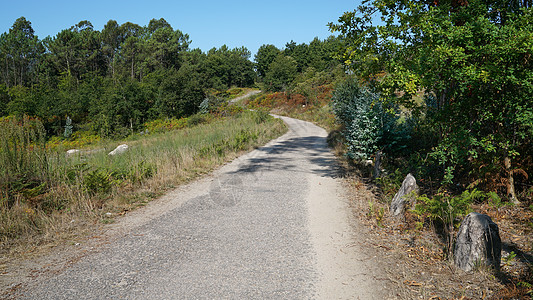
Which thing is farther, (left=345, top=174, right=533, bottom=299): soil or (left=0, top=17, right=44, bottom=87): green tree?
(left=0, top=17, right=44, bottom=87): green tree

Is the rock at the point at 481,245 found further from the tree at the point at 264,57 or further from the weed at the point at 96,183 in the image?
the tree at the point at 264,57

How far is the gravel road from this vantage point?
3612mm

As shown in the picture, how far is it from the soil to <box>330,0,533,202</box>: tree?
1.12m

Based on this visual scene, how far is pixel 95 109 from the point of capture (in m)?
37.3

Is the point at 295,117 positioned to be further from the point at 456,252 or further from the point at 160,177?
the point at 456,252

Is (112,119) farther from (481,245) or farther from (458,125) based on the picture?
(481,245)

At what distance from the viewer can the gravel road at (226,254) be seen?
3.61m

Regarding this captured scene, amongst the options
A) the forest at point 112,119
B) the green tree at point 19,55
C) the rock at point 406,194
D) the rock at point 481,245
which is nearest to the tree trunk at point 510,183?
the rock at point 406,194

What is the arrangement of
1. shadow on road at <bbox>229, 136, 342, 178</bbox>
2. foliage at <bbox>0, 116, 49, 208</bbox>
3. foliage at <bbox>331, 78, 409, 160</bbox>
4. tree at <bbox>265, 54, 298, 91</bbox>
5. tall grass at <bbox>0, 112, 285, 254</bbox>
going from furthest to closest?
tree at <bbox>265, 54, 298, 91</bbox> < shadow on road at <bbox>229, 136, 342, 178</bbox> < foliage at <bbox>331, 78, 409, 160</bbox> < foliage at <bbox>0, 116, 49, 208</bbox> < tall grass at <bbox>0, 112, 285, 254</bbox>

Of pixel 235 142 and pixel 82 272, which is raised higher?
pixel 235 142

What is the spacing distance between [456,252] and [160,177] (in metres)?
6.90

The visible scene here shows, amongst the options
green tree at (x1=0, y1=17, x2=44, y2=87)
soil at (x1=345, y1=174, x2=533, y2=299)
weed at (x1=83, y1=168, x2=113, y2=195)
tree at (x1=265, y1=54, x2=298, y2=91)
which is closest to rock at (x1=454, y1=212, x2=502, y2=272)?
soil at (x1=345, y1=174, x2=533, y2=299)

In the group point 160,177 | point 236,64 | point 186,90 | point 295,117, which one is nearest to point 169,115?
point 186,90

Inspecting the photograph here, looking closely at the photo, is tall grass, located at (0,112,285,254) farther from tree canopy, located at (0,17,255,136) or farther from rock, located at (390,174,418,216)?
tree canopy, located at (0,17,255,136)
